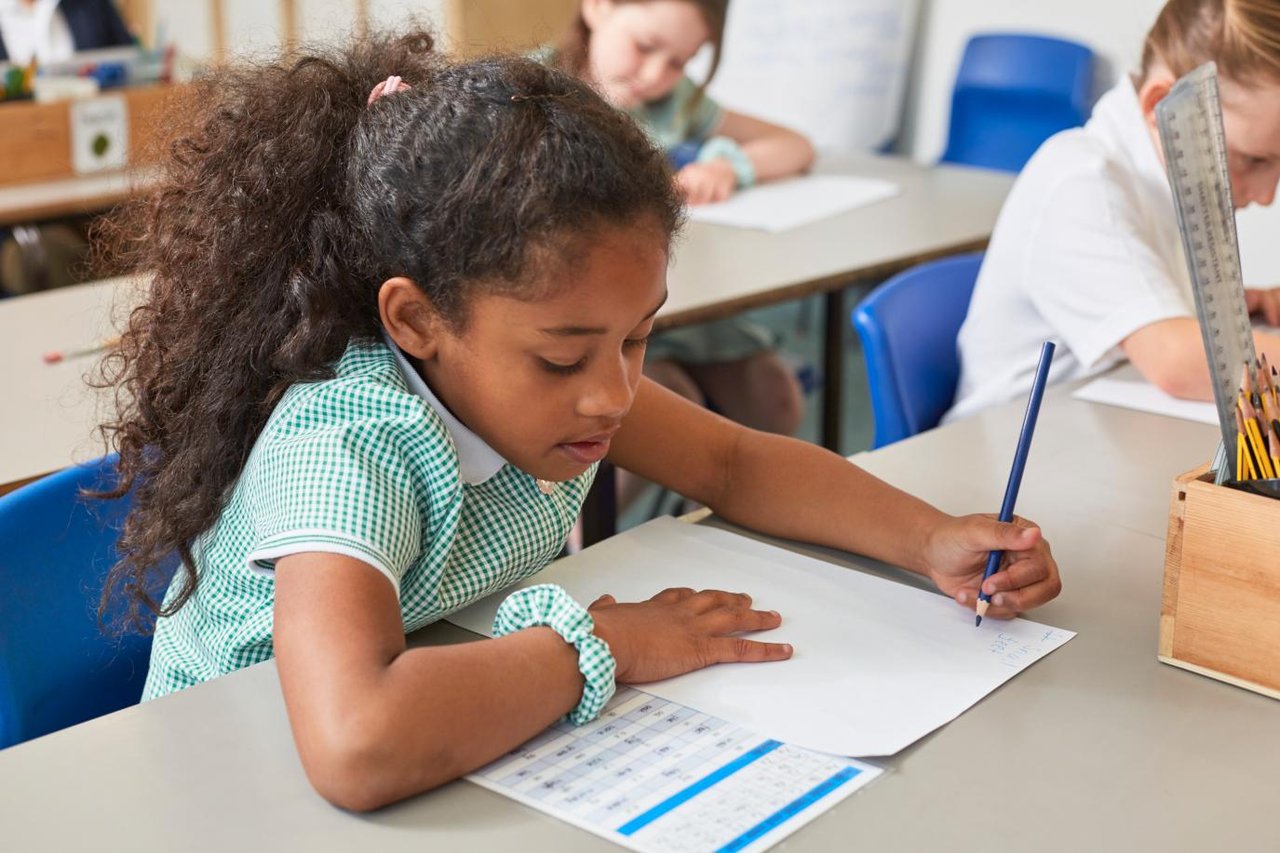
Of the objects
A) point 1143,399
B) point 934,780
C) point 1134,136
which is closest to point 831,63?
point 1134,136

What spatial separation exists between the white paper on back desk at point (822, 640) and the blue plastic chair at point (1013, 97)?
2899mm

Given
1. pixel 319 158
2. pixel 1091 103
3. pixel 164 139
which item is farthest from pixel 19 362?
pixel 1091 103

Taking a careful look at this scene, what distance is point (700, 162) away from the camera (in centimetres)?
269

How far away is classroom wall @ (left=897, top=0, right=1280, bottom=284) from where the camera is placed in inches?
136

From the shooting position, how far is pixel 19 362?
1859 mm

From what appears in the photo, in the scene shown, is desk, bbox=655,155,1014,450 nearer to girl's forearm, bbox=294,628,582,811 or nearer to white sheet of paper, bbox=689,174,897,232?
white sheet of paper, bbox=689,174,897,232

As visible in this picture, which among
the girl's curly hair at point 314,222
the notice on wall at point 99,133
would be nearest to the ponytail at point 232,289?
the girl's curly hair at point 314,222

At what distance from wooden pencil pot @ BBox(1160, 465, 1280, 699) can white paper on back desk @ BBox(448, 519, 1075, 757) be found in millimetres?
88

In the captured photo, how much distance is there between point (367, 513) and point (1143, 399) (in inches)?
39.0

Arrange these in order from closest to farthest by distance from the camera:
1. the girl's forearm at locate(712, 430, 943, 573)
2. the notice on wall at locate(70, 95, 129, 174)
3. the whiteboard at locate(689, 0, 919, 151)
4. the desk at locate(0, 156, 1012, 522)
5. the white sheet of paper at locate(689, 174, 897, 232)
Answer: the girl's forearm at locate(712, 430, 943, 573), the desk at locate(0, 156, 1012, 522), the white sheet of paper at locate(689, 174, 897, 232), the notice on wall at locate(70, 95, 129, 174), the whiteboard at locate(689, 0, 919, 151)

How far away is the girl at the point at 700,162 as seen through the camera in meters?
2.58

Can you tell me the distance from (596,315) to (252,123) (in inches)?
13.3

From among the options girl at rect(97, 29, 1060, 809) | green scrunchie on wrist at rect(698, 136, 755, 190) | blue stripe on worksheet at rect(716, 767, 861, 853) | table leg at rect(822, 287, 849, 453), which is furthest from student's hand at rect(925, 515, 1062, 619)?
green scrunchie on wrist at rect(698, 136, 755, 190)

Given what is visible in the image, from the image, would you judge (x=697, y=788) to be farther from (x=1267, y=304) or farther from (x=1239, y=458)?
(x=1267, y=304)
